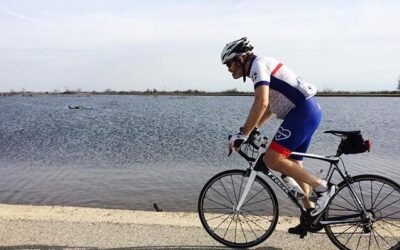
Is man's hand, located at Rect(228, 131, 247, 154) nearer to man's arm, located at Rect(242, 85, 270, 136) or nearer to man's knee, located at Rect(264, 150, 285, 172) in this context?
man's arm, located at Rect(242, 85, 270, 136)

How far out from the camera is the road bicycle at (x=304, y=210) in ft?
15.4

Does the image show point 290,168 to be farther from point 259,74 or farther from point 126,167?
point 126,167

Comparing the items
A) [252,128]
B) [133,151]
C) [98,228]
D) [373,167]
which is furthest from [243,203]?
[133,151]

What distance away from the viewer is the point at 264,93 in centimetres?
441

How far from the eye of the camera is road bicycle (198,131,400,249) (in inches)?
185

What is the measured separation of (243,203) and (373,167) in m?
11.4

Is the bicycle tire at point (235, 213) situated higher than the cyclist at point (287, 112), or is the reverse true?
the cyclist at point (287, 112)

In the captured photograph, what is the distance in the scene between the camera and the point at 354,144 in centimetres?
457

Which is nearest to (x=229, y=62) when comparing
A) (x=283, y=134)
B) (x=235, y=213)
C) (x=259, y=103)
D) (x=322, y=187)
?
(x=259, y=103)

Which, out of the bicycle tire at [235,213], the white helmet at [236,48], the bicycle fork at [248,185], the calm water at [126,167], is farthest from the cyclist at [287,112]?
the calm water at [126,167]

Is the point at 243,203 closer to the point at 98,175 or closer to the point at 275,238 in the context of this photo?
the point at 275,238

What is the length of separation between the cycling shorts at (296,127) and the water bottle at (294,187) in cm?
32

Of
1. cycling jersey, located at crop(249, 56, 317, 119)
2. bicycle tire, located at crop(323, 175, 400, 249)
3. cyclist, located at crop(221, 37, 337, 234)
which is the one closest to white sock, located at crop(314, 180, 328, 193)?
cyclist, located at crop(221, 37, 337, 234)

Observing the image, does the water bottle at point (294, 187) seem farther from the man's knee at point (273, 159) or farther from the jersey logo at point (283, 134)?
the jersey logo at point (283, 134)
